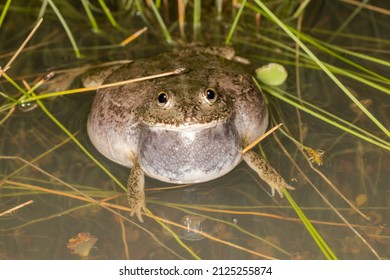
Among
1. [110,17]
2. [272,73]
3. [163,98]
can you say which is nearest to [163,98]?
[163,98]

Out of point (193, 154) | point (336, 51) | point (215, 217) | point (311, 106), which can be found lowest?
point (215, 217)

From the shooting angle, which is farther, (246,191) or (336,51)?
(336,51)

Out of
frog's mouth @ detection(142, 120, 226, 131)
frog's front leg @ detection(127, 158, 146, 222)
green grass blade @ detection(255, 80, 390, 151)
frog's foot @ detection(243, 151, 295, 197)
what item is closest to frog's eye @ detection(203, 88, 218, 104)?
frog's mouth @ detection(142, 120, 226, 131)

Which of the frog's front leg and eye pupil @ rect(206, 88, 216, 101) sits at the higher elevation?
eye pupil @ rect(206, 88, 216, 101)

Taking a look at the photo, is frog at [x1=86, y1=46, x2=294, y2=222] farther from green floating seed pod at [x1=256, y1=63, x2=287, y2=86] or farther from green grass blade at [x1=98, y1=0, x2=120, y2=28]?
green grass blade at [x1=98, y1=0, x2=120, y2=28]
